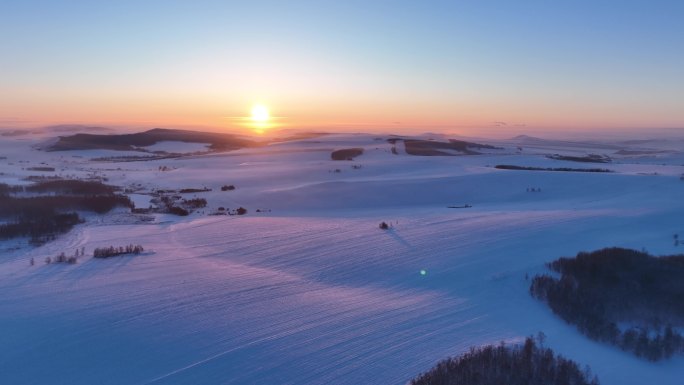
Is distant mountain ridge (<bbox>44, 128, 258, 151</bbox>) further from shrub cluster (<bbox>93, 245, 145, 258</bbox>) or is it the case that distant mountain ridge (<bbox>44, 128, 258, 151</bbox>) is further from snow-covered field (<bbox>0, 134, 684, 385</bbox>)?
shrub cluster (<bbox>93, 245, 145, 258</bbox>)

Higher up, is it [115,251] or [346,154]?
[346,154]

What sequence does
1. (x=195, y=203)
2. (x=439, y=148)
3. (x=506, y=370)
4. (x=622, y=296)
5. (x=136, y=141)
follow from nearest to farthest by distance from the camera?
(x=506, y=370) < (x=622, y=296) < (x=195, y=203) < (x=439, y=148) < (x=136, y=141)

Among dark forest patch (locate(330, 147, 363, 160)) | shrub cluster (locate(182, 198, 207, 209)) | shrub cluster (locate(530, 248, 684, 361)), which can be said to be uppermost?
dark forest patch (locate(330, 147, 363, 160))

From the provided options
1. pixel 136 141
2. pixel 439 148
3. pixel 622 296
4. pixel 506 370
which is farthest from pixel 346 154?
pixel 506 370

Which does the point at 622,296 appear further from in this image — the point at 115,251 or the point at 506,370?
the point at 115,251

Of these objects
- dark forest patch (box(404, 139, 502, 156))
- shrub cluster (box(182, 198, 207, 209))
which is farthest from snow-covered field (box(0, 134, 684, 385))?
dark forest patch (box(404, 139, 502, 156))

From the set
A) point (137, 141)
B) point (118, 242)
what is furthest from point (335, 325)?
point (137, 141)

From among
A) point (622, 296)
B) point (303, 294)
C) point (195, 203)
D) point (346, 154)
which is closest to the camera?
point (303, 294)

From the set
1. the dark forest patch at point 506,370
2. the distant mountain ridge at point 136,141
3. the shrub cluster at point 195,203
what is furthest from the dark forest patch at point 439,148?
the dark forest patch at point 506,370
